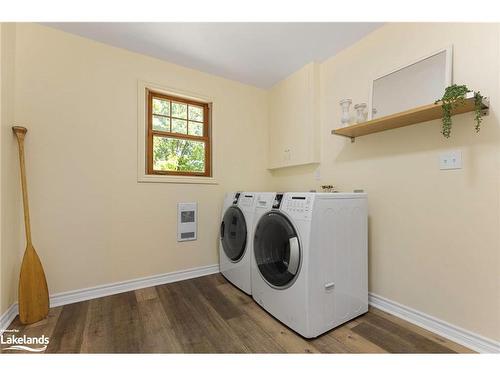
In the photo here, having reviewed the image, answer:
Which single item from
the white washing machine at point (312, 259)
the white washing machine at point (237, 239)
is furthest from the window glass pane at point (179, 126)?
the white washing machine at point (312, 259)

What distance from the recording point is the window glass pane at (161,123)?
2312mm

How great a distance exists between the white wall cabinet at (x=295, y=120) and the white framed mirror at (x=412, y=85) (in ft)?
2.04

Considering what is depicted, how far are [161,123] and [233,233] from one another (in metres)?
1.39

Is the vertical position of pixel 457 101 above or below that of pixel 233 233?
above

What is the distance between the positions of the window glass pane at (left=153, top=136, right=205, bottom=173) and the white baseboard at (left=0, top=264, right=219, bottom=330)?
3.62 feet

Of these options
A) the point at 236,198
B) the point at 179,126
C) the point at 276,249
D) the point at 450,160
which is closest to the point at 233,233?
the point at 236,198

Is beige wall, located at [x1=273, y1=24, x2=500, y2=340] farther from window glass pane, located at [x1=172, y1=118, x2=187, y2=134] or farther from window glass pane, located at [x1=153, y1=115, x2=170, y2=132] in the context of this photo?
window glass pane, located at [x1=153, y1=115, x2=170, y2=132]

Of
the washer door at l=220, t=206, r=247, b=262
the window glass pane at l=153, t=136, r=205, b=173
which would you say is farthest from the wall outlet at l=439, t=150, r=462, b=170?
the window glass pane at l=153, t=136, r=205, b=173

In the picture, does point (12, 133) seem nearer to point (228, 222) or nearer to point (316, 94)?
point (228, 222)

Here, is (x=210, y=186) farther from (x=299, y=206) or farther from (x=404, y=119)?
(x=404, y=119)

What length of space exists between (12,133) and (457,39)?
3.13 meters

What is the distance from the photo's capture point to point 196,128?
2.56 metres

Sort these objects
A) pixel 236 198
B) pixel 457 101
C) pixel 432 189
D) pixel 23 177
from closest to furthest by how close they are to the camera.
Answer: pixel 457 101
pixel 432 189
pixel 23 177
pixel 236 198

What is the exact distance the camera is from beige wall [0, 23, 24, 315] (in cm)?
149
